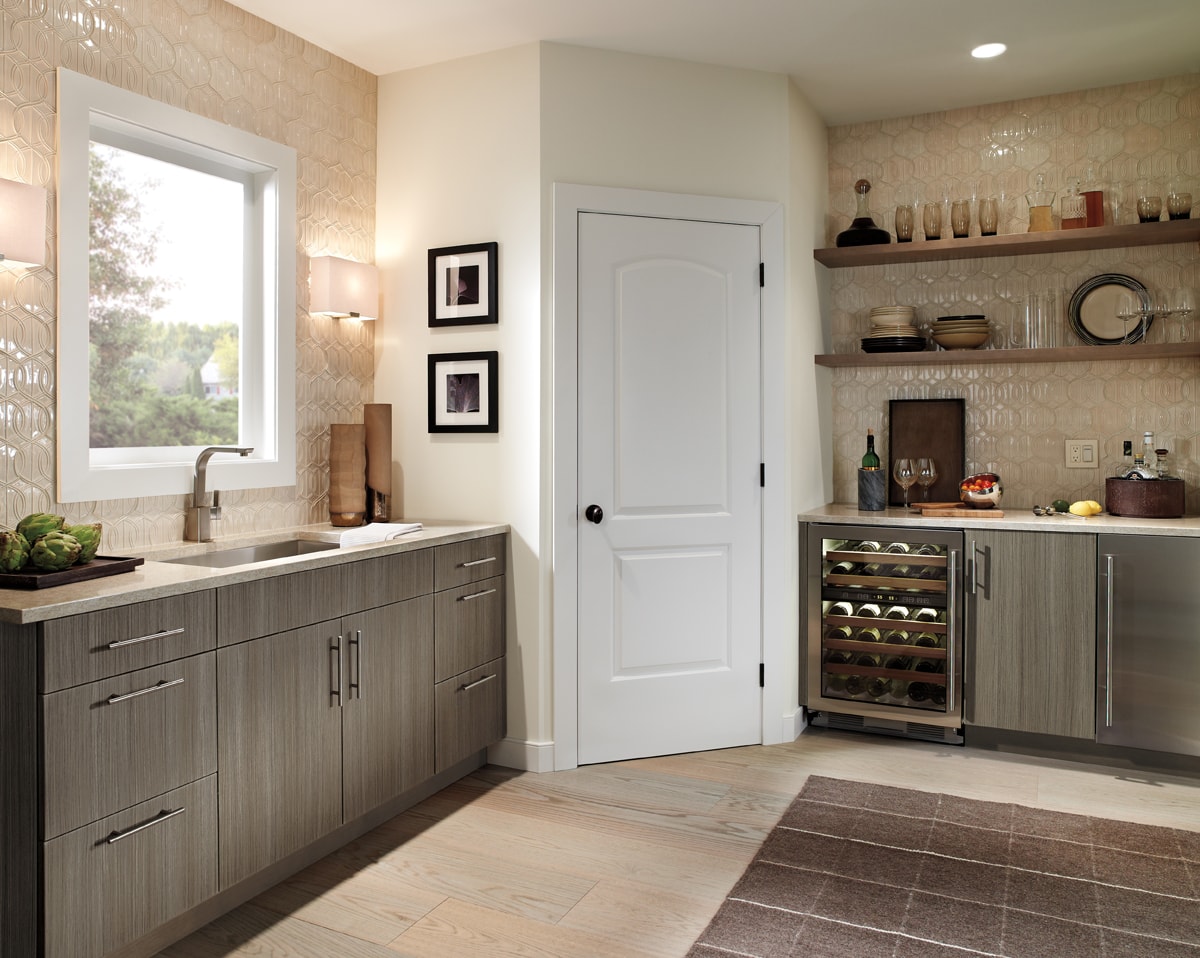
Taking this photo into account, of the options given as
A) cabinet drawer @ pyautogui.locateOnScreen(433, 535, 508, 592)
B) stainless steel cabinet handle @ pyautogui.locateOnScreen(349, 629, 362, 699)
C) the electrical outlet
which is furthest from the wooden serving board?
stainless steel cabinet handle @ pyautogui.locateOnScreen(349, 629, 362, 699)

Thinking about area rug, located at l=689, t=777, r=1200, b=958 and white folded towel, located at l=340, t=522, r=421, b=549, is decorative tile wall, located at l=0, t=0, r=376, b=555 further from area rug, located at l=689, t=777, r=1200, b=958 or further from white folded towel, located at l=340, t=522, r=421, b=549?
area rug, located at l=689, t=777, r=1200, b=958

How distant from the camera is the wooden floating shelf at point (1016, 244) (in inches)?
138

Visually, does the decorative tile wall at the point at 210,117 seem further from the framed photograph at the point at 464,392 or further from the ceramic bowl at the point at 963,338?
the ceramic bowl at the point at 963,338

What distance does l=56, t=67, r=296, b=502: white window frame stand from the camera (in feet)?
8.11


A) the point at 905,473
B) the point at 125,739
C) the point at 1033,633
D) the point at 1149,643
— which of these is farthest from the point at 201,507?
the point at 1149,643

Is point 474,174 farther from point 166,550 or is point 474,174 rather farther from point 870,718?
point 870,718

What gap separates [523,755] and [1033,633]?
1.98 metres

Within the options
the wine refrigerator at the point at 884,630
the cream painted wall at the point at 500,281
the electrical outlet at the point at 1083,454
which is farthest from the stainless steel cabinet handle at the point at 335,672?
the electrical outlet at the point at 1083,454

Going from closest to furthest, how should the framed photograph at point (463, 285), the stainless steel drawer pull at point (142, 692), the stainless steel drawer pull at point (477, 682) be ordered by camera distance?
the stainless steel drawer pull at point (142, 692)
the stainless steel drawer pull at point (477, 682)
the framed photograph at point (463, 285)

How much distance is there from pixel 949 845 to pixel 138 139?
10.7ft

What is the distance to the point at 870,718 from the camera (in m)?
3.73

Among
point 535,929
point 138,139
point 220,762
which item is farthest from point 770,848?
point 138,139

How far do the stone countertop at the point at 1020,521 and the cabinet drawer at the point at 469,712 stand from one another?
142 centimetres

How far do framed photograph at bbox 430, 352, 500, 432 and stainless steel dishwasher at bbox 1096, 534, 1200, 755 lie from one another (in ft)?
7.58
